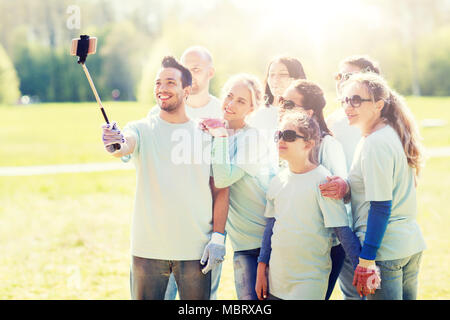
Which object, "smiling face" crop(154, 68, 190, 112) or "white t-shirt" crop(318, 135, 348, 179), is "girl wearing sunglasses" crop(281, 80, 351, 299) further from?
"smiling face" crop(154, 68, 190, 112)

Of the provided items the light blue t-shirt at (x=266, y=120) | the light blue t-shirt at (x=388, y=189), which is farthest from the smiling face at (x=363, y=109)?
the light blue t-shirt at (x=266, y=120)

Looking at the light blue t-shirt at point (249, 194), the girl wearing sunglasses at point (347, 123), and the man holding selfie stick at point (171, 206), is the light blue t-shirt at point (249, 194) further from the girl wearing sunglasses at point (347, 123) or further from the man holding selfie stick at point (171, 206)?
the girl wearing sunglasses at point (347, 123)

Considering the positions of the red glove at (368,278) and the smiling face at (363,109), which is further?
the smiling face at (363,109)

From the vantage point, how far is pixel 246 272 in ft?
11.4

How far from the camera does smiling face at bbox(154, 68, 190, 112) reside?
3.29 meters

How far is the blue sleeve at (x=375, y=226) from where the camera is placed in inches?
117

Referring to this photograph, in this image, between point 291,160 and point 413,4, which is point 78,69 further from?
point 291,160

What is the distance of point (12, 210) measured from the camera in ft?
34.1

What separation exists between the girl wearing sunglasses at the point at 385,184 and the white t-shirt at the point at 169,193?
3.16 feet

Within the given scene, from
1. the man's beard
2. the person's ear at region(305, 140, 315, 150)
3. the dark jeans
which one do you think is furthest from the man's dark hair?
the dark jeans

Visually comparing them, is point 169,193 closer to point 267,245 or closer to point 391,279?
point 267,245

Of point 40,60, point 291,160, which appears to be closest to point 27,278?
point 291,160

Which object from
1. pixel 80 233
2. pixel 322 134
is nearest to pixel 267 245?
pixel 322 134
